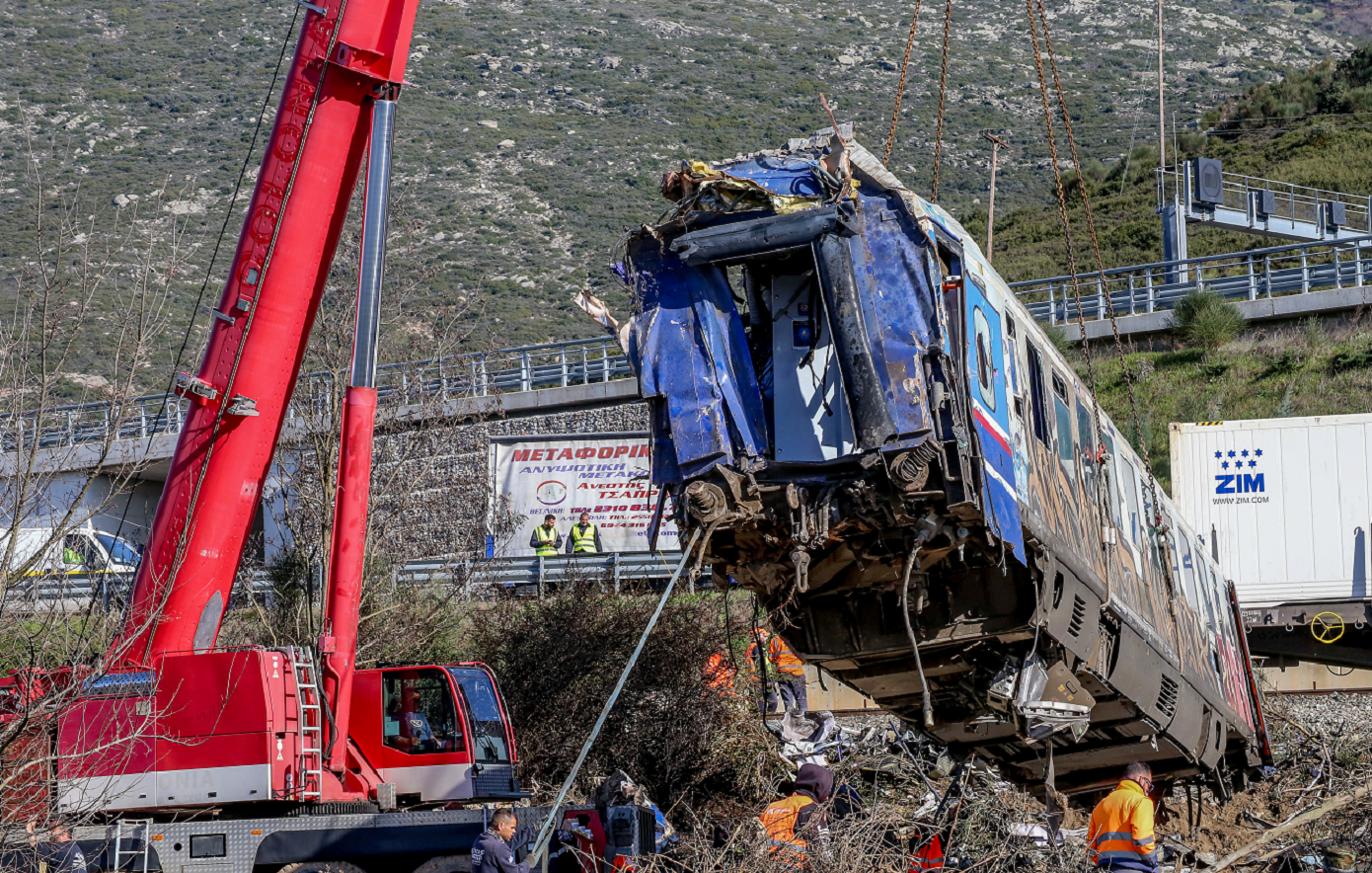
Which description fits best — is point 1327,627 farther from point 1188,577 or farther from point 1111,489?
point 1111,489

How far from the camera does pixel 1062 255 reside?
54562 millimetres

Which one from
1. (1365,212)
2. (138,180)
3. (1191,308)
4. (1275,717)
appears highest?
(138,180)

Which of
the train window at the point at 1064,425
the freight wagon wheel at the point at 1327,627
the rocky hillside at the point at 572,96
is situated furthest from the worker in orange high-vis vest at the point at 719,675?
the rocky hillside at the point at 572,96

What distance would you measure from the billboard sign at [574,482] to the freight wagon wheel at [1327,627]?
10.9 metres

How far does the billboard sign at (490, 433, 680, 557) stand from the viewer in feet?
83.0

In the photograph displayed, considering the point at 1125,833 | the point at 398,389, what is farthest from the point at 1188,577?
the point at 398,389

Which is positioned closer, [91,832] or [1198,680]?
[91,832]

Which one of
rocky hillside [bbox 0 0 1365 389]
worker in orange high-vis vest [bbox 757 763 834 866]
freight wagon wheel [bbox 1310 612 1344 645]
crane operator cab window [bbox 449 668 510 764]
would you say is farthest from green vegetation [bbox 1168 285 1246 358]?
rocky hillside [bbox 0 0 1365 389]

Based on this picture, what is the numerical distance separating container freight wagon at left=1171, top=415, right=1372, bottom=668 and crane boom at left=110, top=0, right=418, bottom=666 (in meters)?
12.5

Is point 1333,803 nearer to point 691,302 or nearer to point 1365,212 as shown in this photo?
point 691,302

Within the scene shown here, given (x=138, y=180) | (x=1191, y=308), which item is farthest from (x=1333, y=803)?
(x=138, y=180)

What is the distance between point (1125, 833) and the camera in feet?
30.0

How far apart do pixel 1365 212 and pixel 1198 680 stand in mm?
35476

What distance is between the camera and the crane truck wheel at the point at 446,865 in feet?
34.1
